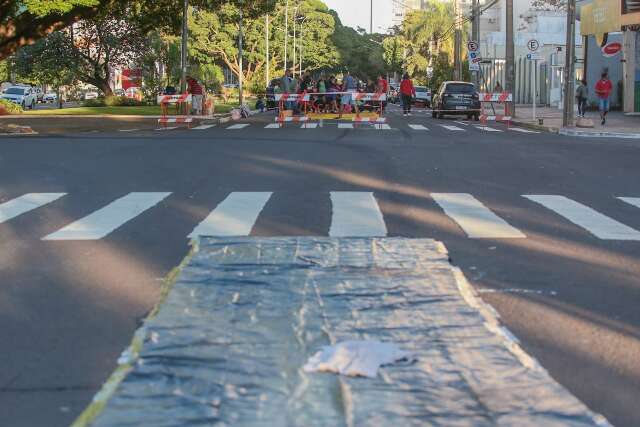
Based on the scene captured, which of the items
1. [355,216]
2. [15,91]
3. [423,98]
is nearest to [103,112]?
[15,91]

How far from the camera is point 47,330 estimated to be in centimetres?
629

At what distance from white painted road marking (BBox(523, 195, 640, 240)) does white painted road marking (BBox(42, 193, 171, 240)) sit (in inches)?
199

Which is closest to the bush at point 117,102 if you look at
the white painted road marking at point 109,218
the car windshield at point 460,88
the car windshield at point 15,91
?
the car windshield at point 15,91

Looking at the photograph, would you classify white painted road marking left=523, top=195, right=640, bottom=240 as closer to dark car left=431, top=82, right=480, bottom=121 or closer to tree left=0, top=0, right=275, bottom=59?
tree left=0, top=0, right=275, bottom=59

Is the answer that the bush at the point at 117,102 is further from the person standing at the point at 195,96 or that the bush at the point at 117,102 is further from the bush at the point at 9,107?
the person standing at the point at 195,96

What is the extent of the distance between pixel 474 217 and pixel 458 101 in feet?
96.0

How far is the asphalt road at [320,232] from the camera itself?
562 cm

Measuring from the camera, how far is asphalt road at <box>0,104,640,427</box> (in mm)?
5621

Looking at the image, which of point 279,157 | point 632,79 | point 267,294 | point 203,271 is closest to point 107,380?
point 267,294

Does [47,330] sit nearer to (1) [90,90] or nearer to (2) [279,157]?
(2) [279,157]

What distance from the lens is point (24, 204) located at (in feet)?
39.9

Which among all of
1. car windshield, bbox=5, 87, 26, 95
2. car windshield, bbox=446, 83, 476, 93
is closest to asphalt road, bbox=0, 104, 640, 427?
car windshield, bbox=446, 83, 476, 93

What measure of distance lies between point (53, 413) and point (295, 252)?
3804 mm

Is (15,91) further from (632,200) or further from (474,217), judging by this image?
(474,217)
